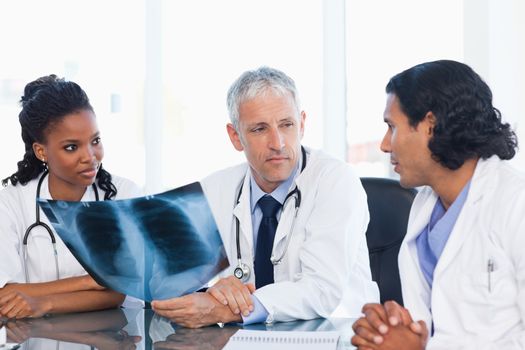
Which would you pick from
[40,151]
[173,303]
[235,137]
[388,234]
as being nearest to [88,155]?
[40,151]

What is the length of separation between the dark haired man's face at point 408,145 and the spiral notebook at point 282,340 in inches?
16.3

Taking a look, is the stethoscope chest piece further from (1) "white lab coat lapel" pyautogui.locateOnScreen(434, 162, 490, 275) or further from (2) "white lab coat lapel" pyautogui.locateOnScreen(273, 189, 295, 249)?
(1) "white lab coat lapel" pyautogui.locateOnScreen(434, 162, 490, 275)

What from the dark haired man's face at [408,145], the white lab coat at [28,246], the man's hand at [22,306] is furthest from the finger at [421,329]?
the white lab coat at [28,246]

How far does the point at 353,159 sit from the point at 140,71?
4.61 feet

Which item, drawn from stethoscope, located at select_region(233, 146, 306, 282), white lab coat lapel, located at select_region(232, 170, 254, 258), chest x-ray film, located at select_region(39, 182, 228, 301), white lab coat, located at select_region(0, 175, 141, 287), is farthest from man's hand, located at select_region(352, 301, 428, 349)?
white lab coat, located at select_region(0, 175, 141, 287)

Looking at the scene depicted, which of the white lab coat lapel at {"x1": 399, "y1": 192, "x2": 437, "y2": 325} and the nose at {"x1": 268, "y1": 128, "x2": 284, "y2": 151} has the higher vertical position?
the nose at {"x1": 268, "y1": 128, "x2": 284, "y2": 151}

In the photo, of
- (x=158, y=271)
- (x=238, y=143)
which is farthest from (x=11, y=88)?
(x=158, y=271)

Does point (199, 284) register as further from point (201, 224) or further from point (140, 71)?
point (140, 71)

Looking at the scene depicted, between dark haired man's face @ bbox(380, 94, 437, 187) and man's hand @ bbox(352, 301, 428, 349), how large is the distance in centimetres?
32

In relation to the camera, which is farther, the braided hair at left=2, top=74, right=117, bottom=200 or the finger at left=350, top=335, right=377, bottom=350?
the braided hair at left=2, top=74, right=117, bottom=200

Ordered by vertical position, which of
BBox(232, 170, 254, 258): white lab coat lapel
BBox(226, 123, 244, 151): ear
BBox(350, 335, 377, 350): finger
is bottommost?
BBox(350, 335, 377, 350): finger

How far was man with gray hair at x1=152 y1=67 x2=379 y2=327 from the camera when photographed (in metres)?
1.94

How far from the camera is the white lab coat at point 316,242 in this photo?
1.88 metres

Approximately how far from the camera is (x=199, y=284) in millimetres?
1840
